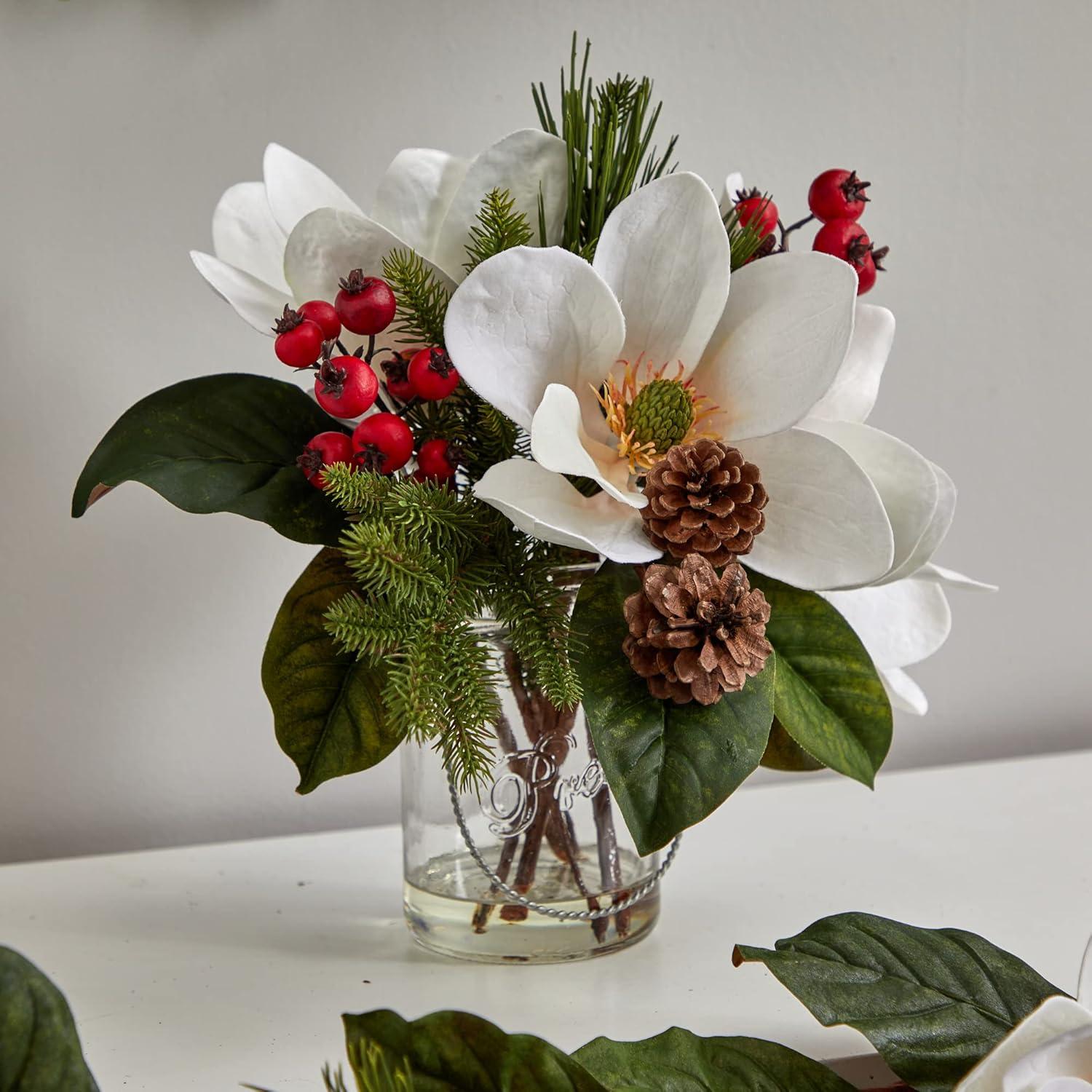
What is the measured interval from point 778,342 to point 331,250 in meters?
0.19

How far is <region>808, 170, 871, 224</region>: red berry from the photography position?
21.2 inches

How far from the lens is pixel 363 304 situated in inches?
18.5

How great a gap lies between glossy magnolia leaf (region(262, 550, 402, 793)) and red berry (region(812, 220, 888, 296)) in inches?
10.8

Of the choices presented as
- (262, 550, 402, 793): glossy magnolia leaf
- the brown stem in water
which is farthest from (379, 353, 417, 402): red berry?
the brown stem in water

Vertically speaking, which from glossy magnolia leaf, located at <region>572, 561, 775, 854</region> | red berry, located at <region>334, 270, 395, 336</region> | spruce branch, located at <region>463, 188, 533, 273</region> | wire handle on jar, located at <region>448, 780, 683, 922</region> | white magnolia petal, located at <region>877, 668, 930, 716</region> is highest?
spruce branch, located at <region>463, 188, 533, 273</region>

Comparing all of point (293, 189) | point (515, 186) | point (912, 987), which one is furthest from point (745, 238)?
point (912, 987)

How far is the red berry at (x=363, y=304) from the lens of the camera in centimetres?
47

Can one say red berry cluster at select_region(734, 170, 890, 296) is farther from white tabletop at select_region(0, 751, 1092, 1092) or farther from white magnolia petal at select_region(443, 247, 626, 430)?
white tabletop at select_region(0, 751, 1092, 1092)

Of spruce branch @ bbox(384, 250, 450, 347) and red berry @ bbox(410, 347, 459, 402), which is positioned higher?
spruce branch @ bbox(384, 250, 450, 347)

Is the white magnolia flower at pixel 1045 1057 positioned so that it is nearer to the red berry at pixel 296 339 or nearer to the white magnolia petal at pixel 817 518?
the white magnolia petal at pixel 817 518

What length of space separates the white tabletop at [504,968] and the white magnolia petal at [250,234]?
323mm

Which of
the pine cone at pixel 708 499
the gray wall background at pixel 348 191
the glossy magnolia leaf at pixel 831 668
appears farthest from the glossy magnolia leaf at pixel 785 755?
the gray wall background at pixel 348 191

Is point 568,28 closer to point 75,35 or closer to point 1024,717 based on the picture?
point 75,35

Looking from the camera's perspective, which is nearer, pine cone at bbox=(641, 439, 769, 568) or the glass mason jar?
pine cone at bbox=(641, 439, 769, 568)
